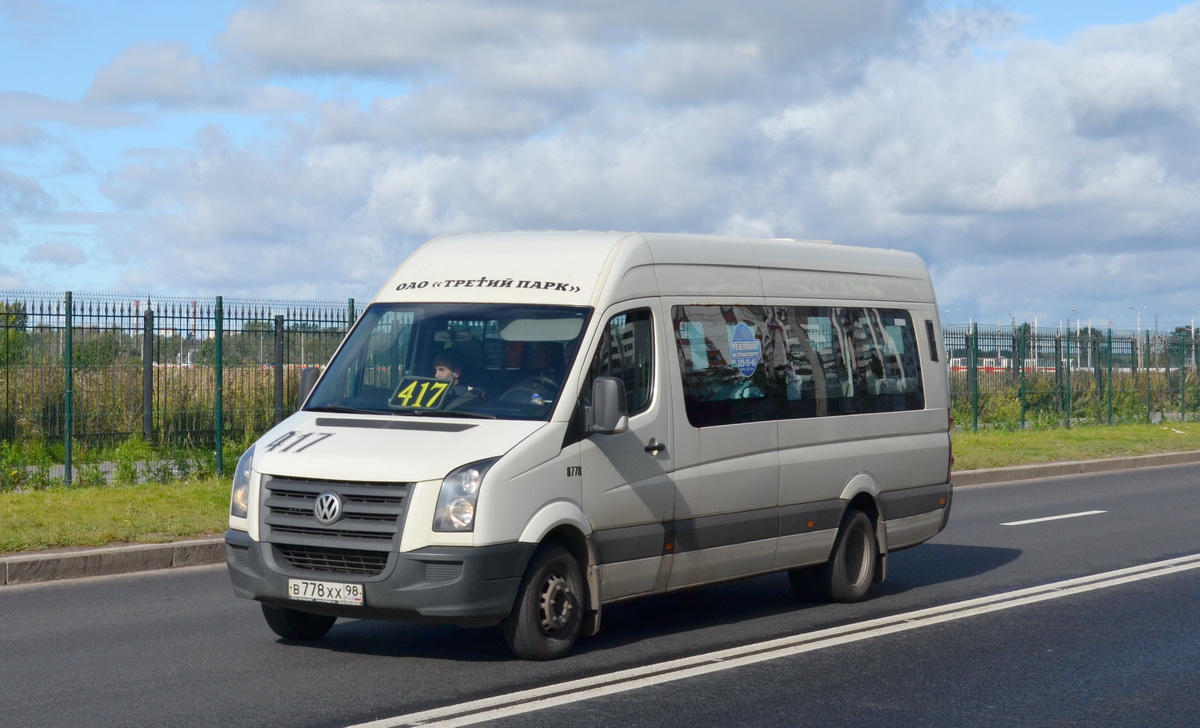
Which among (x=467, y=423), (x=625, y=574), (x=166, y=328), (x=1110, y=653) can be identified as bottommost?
(x=1110, y=653)

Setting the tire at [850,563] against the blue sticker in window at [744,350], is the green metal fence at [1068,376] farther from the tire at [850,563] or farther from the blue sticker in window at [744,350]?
the blue sticker in window at [744,350]

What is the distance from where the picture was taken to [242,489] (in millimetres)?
7312

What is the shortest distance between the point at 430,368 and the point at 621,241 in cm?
133

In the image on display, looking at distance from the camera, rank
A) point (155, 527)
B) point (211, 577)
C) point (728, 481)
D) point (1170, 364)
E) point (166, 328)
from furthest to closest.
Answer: point (1170, 364) < point (166, 328) < point (155, 527) < point (211, 577) < point (728, 481)

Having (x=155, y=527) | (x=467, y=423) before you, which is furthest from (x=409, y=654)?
(x=155, y=527)

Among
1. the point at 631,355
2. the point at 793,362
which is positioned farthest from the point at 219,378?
the point at 631,355

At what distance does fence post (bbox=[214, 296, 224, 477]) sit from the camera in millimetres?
16438

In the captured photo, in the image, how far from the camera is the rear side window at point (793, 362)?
8.30 meters

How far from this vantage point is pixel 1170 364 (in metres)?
35.2

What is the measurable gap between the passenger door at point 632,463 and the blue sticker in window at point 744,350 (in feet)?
2.41

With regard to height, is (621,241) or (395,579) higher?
(621,241)

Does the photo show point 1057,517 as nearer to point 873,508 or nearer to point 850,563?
point 873,508

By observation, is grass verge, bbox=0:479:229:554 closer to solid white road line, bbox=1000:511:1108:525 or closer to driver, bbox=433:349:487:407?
driver, bbox=433:349:487:407

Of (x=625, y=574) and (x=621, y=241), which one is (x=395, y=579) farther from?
(x=621, y=241)
